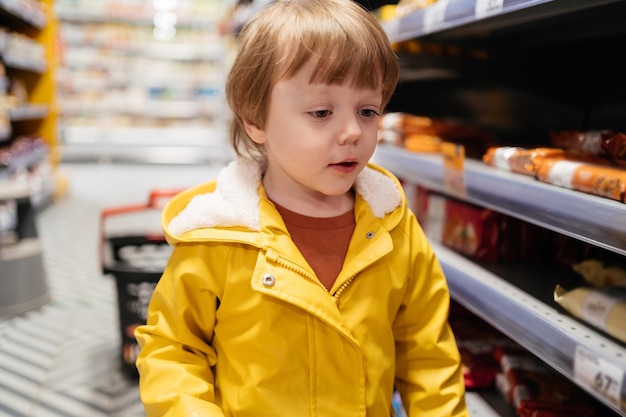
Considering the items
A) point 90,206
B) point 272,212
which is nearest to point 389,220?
point 272,212

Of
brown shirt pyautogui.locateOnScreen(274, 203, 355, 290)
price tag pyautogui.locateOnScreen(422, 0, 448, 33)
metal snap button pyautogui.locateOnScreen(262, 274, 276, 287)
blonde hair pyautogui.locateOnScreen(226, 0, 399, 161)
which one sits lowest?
metal snap button pyautogui.locateOnScreen(262, 274, 276, 287)

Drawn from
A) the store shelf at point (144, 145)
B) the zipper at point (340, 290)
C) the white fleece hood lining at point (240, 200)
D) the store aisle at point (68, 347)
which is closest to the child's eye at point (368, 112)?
the white fleece hood lining at point (240, 200)

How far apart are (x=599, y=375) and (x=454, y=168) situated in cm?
70

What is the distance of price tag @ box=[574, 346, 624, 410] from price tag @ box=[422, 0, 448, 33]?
85cm

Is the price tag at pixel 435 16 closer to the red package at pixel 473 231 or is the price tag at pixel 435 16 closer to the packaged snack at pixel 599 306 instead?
the red package at pixel 473 231

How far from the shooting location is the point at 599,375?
905 millimetres

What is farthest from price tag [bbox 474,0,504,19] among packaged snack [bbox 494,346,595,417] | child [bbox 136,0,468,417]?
packaged snack [bbox 494,346,595,417]

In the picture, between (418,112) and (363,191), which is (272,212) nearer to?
(363,191)

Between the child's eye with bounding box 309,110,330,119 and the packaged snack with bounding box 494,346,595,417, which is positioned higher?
the child's eye with bounding box 309,110,330,119

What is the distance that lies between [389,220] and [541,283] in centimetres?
53

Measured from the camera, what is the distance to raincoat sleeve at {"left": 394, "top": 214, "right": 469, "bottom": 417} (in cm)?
106

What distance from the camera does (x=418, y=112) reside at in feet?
8.37

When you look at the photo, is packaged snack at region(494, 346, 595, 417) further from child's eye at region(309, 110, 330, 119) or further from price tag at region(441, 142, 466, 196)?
child's eye at region(309, 110, 330, 119)

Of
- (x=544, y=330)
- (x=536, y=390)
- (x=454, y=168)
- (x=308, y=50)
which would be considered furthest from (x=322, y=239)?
(x=536, y=390)
